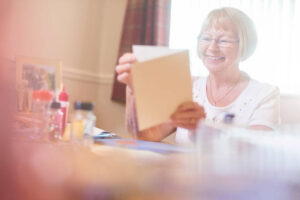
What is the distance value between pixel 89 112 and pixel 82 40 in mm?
414

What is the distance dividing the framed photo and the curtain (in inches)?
19.7

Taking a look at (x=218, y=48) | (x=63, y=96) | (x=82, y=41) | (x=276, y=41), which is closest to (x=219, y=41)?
(x=218, y=48)

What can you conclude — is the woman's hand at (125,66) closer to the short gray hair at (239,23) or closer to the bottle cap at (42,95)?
the bottle cap at (42,95)

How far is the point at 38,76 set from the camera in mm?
505

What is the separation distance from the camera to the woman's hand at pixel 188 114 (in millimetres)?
419

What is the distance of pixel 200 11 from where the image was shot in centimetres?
110

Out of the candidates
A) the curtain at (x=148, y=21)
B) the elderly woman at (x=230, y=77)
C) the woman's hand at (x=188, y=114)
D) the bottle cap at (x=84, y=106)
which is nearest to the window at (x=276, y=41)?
the curtain at (x=148, y=21)

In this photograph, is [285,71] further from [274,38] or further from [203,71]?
[203,71]

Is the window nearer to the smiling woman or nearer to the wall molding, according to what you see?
the smiling woman

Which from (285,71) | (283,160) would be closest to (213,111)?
(283,160)

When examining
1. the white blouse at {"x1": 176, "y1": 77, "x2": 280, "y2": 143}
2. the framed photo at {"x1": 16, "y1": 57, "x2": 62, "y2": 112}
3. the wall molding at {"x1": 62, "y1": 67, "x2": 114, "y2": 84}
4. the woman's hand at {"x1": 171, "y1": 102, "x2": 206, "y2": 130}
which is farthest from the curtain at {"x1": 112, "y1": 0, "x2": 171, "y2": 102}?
the woman's hand at {"x1": 171, "y1": 102, "x2": 206, "y2": 130}

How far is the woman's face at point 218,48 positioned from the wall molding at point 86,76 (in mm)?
265

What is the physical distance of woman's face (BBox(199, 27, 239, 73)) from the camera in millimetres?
828

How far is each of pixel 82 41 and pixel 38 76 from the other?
0.31 metres
